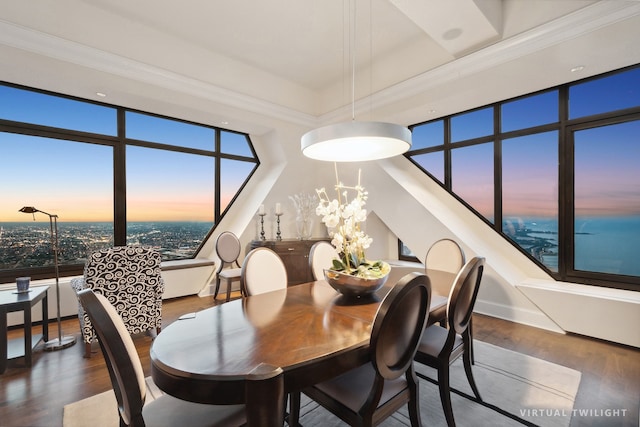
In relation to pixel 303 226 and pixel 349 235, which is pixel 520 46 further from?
pixel 303 226

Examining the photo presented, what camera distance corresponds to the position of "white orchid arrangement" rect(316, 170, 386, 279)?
5.82 ft

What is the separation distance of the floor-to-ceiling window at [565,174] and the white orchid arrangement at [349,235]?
2.91 metres

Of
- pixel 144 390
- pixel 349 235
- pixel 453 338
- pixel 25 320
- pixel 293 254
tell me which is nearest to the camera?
pixel 144 390

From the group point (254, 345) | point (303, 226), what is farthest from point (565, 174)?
point (254, 345)

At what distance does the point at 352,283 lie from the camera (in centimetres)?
174

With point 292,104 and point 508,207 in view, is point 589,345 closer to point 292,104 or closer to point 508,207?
point 508,207

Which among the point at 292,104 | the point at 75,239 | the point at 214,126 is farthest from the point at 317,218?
the point at 75,239

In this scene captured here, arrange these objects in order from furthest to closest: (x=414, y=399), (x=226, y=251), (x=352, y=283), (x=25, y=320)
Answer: (x=226, y=251) < (x=25, y=320) < (x=352, y=283) < (x=414, y=399)

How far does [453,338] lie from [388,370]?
2.07ft

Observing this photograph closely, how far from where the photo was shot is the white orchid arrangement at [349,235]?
1772 mm

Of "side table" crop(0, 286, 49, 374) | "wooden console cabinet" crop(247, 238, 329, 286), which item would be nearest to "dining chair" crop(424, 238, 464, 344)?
"wooden console cabinet" crop(247, 238, 329, 286)

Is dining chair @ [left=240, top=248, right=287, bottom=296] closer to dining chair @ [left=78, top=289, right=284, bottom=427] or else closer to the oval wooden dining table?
the oval wooden dining table

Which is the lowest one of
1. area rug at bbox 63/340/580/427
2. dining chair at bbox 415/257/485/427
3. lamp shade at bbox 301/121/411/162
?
area rug at bbox 63/340/580/427

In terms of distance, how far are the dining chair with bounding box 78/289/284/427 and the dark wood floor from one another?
50.5 inches
